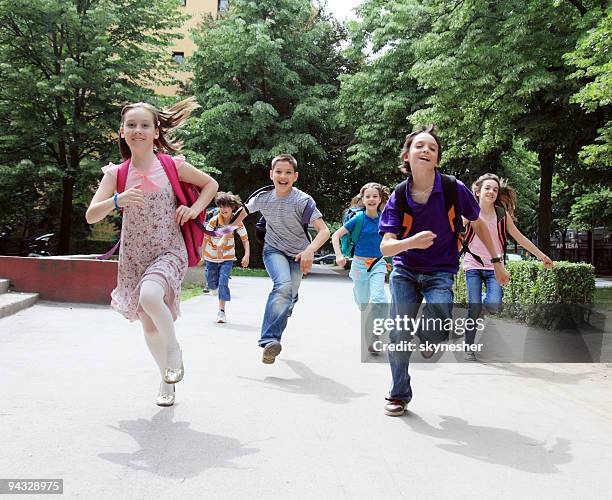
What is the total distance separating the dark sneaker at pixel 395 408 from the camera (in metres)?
4.49

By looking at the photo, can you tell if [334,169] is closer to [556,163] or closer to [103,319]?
[556,163]

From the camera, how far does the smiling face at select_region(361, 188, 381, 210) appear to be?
7.23 metres

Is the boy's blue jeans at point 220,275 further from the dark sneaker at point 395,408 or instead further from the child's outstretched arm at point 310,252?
the dark sneaker at point 395,408

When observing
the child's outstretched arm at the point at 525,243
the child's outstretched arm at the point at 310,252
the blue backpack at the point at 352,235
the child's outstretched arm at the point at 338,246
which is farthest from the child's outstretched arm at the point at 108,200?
the child's outstretched arm at the point at 525,243

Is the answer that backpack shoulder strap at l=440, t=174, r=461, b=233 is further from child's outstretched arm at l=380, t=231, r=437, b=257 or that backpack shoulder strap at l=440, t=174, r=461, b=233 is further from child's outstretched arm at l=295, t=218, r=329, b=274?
child's outstretched arm at l=295, t=218, r=329, b=274

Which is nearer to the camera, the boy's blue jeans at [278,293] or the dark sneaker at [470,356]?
the boy's blue jeans at [278,293]

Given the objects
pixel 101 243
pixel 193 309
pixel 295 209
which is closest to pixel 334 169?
pixel 101 243

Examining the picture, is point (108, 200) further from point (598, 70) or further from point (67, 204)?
point (67, 204)

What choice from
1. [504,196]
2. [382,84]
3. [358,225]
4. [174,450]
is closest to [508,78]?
[504,196]

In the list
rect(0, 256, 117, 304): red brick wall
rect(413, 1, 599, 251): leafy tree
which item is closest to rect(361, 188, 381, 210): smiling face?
rect(0, 256, 117, 304): red brick wall

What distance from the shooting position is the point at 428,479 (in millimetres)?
3273

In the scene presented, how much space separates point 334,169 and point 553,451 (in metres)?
27.2

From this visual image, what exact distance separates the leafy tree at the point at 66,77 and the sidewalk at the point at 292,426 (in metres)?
17.3

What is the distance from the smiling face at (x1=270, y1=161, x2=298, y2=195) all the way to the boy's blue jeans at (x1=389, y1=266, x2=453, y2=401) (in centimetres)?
190
